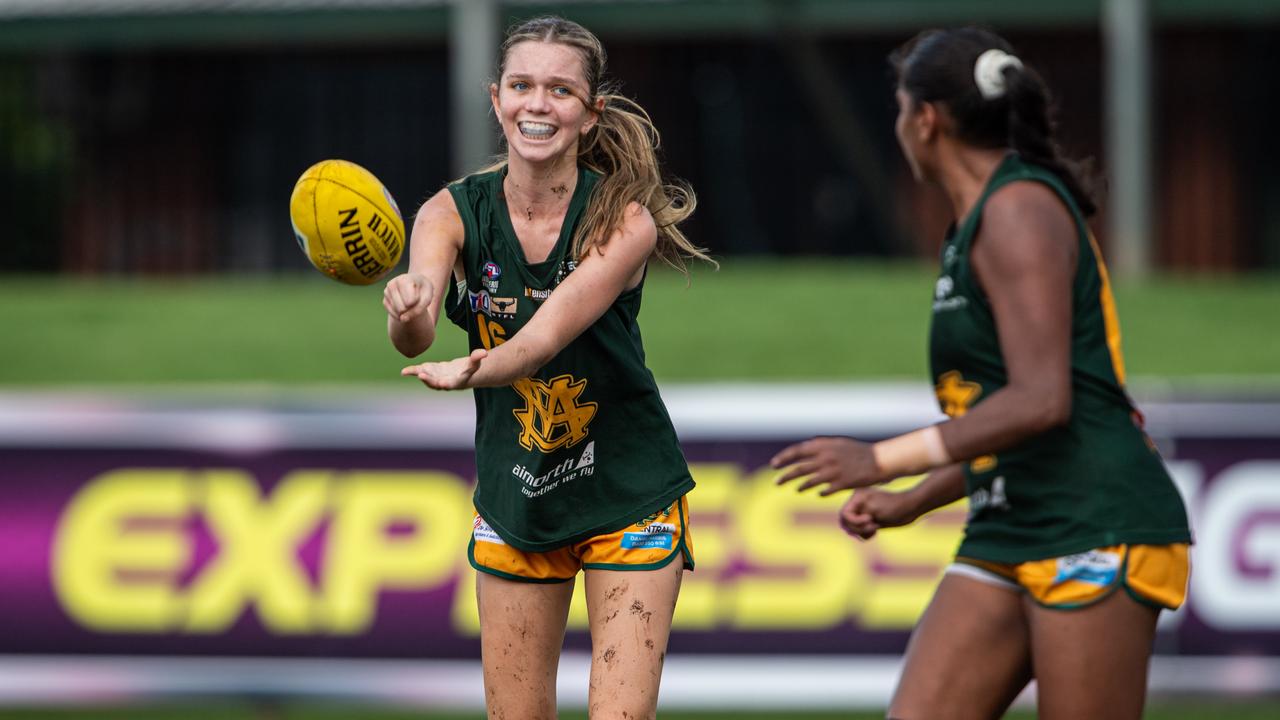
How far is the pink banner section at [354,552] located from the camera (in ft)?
25.7

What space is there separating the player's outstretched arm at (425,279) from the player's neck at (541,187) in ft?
0.57

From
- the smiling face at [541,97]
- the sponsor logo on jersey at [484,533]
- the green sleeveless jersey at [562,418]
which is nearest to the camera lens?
the smiling face at [541,97]

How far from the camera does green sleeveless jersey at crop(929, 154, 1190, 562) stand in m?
3.81

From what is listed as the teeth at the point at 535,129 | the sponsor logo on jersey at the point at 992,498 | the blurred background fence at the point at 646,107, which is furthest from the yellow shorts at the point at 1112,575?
the blurred background fence at the point at 646,107

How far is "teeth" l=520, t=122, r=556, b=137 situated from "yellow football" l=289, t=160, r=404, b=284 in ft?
1.23

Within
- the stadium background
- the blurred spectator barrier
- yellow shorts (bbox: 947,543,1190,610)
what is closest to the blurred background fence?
the stadium background

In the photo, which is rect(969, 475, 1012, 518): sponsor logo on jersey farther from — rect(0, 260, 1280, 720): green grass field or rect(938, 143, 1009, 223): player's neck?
rect(0, 260, 1280, 720): green grass field

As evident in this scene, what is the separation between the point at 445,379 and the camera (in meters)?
3.55

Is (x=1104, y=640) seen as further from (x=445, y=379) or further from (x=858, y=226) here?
(x=858, y=226)

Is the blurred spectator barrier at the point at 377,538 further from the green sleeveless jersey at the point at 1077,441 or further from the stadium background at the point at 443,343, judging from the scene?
the green sleeveless jersey at the point at 1077,441

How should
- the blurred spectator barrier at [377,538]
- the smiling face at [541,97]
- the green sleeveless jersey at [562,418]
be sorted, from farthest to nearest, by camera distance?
the blurred spectator barrier at [377,538] → the green sleeveless jersey at [562,418] → the smiling face at [541,97]

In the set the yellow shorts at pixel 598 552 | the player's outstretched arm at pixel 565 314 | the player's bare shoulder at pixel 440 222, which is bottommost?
the yellow shorts at pixel 598 552

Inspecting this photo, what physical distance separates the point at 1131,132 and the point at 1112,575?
12019 millimetres

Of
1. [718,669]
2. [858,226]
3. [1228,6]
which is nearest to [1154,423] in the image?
[718,669]
